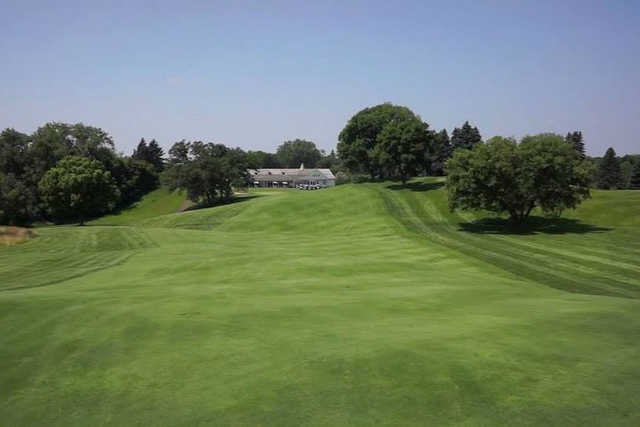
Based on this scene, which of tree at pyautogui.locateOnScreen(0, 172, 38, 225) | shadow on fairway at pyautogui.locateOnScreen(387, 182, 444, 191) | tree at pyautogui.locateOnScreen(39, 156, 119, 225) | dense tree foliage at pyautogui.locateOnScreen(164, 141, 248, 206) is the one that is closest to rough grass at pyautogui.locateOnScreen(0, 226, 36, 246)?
tree at pyautogui.locateOnScreen(39, 156, 119, 225)

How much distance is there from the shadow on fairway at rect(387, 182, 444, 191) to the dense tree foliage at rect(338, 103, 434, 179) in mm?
2382

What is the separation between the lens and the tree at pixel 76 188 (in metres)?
92.4

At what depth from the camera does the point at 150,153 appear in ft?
547

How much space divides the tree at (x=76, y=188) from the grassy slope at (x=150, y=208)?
933 cm

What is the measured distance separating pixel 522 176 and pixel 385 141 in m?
41.2

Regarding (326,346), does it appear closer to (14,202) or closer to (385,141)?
(385,141)

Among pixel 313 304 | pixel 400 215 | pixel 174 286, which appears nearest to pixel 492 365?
pixel 313 304

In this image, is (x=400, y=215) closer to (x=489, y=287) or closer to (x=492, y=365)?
(x=489, y=287)

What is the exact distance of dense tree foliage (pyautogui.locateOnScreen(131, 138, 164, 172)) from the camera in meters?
166

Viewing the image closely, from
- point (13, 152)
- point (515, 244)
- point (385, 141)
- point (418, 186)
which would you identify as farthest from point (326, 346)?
point (13, 152)

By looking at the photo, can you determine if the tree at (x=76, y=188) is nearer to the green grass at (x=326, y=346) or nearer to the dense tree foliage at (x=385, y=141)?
the dense tree foliage at (x=385, y=141)

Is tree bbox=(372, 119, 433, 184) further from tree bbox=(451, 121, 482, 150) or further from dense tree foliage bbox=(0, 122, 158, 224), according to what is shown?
dense tree foliage bbox=(0, 122, 158, 224)

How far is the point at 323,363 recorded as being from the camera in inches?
434

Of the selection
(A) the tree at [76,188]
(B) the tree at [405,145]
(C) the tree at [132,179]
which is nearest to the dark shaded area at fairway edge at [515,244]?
(B) the tree at [405,145]
